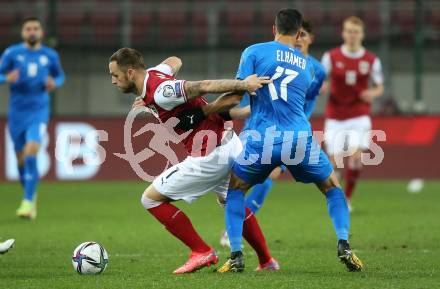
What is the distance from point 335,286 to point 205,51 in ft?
41.8

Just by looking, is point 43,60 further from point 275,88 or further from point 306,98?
point 275,88

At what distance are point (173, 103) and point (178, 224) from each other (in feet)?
3.34

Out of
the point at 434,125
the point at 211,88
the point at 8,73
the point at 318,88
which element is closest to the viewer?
the point at 211,88

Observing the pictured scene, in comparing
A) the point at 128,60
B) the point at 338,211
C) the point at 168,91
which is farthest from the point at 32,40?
the point at 338,211

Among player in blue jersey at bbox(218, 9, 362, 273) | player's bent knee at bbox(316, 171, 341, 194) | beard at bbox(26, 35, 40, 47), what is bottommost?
player's bent knee at bbox(316, 171, 341, 194)

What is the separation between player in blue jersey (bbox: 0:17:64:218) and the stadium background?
4.40m

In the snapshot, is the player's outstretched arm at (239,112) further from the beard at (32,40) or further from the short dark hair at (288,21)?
the beard at (32,40)

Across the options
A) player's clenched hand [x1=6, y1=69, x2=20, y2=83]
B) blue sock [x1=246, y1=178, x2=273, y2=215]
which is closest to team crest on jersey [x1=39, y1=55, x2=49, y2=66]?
player's clenched hand [x1=6, y1=69, x2=20, y2=83]

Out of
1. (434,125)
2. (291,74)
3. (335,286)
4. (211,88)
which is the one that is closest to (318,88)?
(291,74)

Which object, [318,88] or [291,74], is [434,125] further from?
[291,74]

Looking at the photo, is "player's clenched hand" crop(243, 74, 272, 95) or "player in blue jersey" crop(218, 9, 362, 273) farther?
"player in blue jersey" crop(218, 9, 362, 273)

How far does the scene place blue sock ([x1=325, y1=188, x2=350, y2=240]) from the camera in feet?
24.1

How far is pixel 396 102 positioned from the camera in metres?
18.2

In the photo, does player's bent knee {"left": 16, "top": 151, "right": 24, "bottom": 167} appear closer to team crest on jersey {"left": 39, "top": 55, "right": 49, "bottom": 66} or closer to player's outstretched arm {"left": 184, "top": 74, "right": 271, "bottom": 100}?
team crest on jersey {"left": 39, "top": 55, "right": 49, "bottom": 66}
